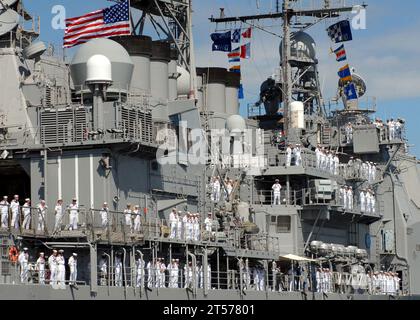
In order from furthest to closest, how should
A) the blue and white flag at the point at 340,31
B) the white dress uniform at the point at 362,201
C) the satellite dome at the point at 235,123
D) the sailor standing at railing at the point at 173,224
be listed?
1. the blue and white flag at the point at 340,31
2. the white dress uniform at the point at 362,201
3. the satellite dome at the point at 235,123
4. the sailor standing at railing at the point at 173,224

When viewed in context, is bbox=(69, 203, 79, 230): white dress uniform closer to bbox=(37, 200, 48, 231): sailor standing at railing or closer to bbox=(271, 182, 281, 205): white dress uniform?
bbox=(37, 200, 48, 231): sailor standing at railing

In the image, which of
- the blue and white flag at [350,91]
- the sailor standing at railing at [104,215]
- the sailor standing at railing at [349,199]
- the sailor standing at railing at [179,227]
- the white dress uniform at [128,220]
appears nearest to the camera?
the sailor standing at railing at [104,215]

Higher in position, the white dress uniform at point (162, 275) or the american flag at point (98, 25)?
the american flag at point (98, 25)

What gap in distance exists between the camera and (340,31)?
57.4 m

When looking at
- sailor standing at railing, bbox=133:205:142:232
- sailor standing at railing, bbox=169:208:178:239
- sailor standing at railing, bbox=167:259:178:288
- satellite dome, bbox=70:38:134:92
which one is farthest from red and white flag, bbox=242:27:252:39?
sailor standing at railing, bbox=133:205:142:232

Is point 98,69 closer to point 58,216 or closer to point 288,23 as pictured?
point 58,216

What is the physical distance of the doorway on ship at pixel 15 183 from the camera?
1691 inches

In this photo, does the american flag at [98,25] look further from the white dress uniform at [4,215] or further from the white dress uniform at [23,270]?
the white dress uniform at [23,270]

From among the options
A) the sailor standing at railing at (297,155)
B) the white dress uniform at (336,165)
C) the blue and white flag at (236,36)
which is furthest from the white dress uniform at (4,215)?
the blue and white flag at (236,36)

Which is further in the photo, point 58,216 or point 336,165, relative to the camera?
point 336,165

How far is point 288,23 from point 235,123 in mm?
7516

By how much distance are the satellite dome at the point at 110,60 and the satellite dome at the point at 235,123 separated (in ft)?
33.3

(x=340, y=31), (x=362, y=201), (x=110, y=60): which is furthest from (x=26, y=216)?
(x=340, y=31)
